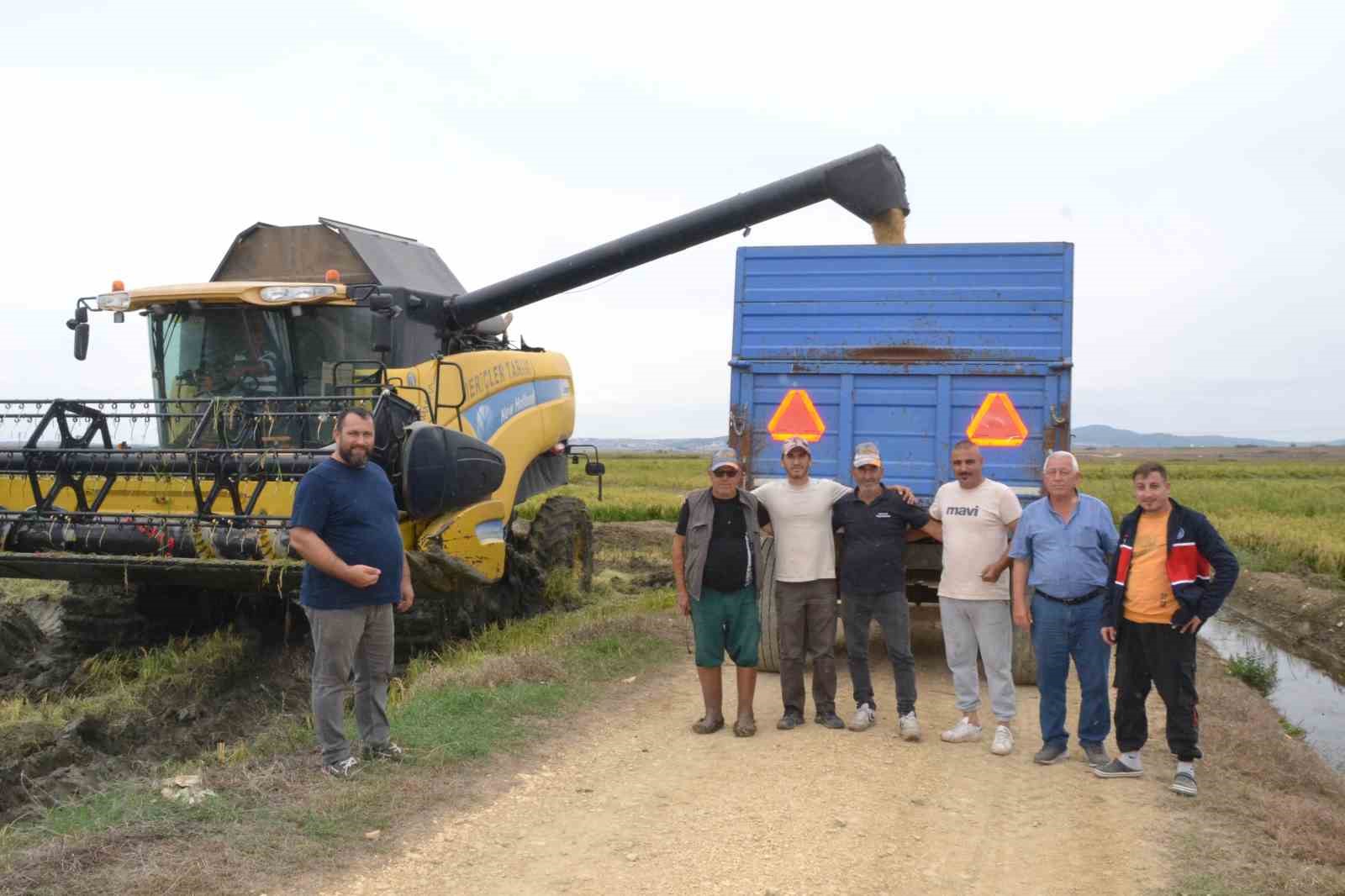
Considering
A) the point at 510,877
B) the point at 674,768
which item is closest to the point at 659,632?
the point at 674,768

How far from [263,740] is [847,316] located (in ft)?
15.5

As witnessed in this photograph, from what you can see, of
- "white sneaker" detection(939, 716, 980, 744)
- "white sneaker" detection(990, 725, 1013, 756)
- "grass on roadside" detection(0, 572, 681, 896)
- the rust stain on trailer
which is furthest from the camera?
the rust stain on trailer

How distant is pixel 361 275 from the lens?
9.80 metres

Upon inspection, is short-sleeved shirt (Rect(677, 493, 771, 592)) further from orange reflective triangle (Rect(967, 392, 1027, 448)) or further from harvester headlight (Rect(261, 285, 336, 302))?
harvester headlight (Rect(261, 285, 336, 302))

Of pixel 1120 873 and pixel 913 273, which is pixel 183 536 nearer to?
pixel 913 273

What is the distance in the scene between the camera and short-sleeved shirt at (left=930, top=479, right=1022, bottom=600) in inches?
247

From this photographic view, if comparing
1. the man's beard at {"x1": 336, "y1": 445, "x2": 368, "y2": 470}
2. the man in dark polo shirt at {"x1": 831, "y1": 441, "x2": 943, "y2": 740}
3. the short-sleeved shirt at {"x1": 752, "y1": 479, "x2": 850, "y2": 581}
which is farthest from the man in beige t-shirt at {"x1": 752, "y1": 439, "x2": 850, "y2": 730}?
the man's beard at {"x1": 336, "y1": 445, "x2": 368, "y2": 470}

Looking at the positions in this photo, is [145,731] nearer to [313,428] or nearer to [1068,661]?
[313,428]

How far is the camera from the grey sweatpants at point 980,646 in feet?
20.6

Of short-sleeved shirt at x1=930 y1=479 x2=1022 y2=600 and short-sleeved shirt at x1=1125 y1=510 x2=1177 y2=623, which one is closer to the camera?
short-sleeved shirt at x1=1125 y1=510 x2=1177 y2=623

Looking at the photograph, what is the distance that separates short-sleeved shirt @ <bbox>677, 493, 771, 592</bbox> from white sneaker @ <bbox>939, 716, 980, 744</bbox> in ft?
4.58

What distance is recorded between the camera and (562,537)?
36.4 feet

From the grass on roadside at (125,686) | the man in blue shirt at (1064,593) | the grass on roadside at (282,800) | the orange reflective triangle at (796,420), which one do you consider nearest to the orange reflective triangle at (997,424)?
the orange reflective triangle at (796,420)

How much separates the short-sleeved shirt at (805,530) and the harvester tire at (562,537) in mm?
4642
